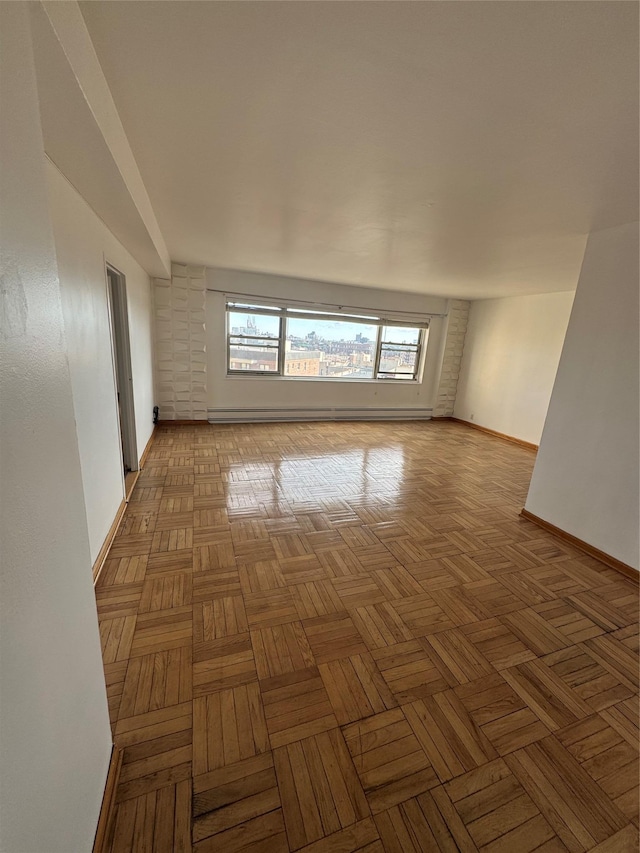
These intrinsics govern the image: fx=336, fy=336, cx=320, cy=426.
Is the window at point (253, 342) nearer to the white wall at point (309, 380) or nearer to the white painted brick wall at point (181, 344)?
the white wall at point (309, 380)

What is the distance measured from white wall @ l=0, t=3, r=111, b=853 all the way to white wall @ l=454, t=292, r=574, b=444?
215 inches

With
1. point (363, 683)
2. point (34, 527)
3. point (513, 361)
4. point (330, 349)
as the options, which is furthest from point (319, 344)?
point (34, 527)

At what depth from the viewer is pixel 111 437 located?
7.75ft

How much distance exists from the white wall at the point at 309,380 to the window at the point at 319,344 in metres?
0.17

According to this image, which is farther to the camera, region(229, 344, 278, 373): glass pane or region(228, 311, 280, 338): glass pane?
region(229, 344, 278, 373): glass pane

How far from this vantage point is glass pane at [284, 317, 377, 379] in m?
5.45

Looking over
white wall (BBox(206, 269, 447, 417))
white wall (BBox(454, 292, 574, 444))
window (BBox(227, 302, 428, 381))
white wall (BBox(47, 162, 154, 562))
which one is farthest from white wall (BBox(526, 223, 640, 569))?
window (BBox(227, 302, 428, 381))

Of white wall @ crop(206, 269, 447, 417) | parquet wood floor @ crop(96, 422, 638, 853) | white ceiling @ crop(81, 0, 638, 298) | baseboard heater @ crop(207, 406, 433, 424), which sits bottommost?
parquet wood floor @ crop(96, 422, 638, 853)

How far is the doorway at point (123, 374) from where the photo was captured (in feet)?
9.29

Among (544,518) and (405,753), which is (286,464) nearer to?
(544,518)

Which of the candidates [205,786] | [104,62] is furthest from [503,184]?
[205,786]

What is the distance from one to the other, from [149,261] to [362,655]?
376cm

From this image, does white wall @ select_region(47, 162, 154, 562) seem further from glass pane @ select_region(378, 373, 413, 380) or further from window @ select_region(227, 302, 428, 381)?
glass pane @ select_region(378, 373, 413, 380)

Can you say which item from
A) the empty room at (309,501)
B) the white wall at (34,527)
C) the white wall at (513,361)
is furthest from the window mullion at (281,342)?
the white wall at (34,527)
